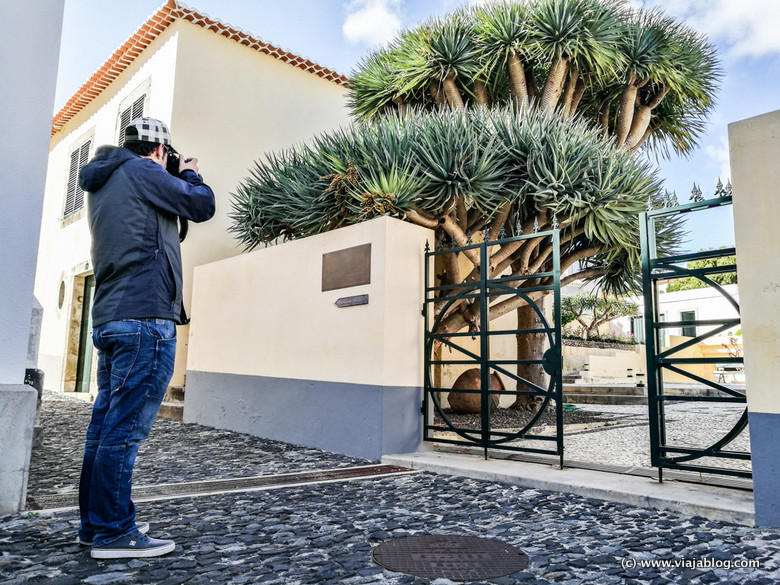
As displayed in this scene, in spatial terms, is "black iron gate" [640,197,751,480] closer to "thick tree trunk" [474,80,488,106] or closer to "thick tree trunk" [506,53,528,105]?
"thick tree trunk" [506,53,528,105]

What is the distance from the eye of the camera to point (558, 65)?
838 centimetres

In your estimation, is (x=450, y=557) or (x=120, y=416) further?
(x=450, y=557)

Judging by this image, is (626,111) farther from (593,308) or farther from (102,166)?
(593,308)

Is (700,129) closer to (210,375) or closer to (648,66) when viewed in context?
(648,66)

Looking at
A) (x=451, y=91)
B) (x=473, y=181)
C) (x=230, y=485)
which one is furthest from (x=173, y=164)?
(x=451, y=91)

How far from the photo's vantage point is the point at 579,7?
26.6ft

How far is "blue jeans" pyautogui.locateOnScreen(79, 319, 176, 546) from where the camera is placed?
8.08ft

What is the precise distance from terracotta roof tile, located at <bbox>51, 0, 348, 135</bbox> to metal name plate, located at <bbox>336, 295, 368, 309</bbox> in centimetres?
694

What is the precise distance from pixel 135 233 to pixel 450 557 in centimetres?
207

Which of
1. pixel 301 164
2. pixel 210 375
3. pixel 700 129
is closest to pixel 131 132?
pixel 301 164

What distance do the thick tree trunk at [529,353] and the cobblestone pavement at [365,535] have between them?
4.75 meters

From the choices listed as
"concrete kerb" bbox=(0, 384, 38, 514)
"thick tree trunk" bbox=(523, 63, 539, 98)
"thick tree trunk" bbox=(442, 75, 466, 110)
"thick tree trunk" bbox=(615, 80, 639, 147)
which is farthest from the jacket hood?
"thick tree trunk" bbox=(615, 80, 639, 147)

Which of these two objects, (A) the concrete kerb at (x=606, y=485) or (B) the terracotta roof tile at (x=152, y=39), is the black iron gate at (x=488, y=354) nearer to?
(A) the concrete kerb at (x=606, y=485)

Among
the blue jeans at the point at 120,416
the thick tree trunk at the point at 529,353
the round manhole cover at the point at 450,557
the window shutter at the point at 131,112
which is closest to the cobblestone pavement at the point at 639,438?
the thick tree trunk at the point at 529,353
